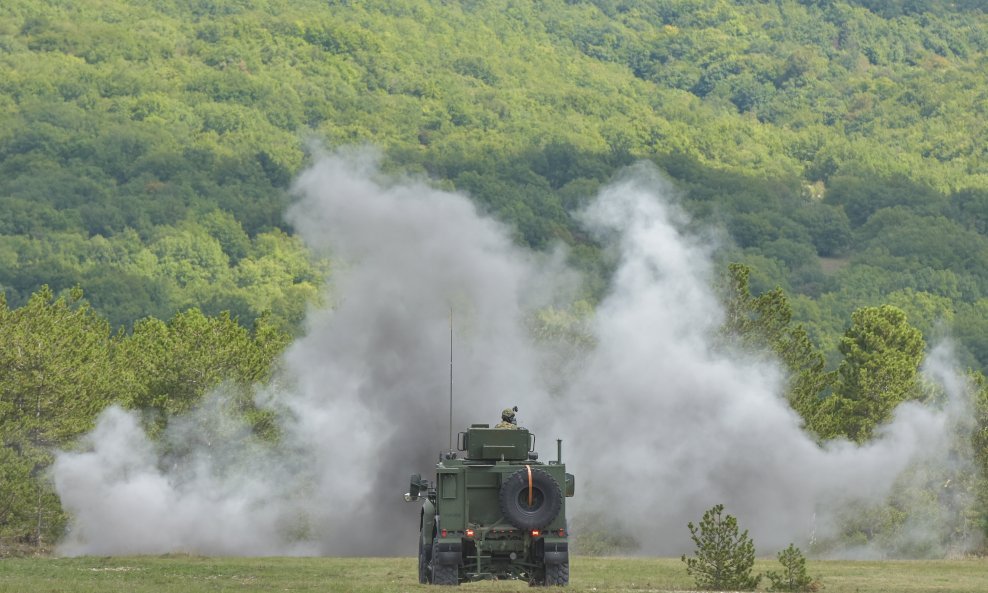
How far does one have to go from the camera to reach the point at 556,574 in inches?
1382

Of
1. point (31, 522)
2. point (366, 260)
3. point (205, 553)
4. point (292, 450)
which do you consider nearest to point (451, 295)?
point (366, 260)

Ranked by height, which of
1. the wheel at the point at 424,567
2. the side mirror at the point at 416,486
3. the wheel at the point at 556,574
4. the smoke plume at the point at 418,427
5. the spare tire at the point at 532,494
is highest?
the smoke plume at the point at 418,427

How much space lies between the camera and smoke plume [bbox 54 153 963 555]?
57.1m

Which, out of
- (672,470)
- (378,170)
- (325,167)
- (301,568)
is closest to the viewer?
(301,568)

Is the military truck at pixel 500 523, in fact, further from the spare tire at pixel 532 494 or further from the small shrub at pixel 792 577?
the small shrub at pixel 792 577

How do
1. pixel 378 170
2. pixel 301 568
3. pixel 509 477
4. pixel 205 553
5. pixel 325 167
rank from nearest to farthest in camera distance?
1. pixel 509 477
2. pixel 301 568
3. pixel 205 553
4. pixel 325 167
5. pixel 378 170

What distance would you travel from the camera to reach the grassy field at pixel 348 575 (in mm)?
35750

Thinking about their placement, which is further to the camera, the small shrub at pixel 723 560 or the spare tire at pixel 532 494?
the small shrub at pixel 723 560

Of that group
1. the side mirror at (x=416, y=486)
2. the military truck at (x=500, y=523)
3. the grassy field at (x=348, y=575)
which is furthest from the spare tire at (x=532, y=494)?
the side mirror at (x=416, y=486)

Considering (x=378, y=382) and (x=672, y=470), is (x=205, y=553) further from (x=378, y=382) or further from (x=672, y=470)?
(x=672, y=470)

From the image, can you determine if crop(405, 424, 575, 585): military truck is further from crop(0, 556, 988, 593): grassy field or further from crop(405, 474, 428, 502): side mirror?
crop(405, 474, 428, 502): side mirror

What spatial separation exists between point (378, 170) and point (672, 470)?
18689mm

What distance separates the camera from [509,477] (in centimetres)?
3494

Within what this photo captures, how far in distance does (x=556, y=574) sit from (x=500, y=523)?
56.3 inches
